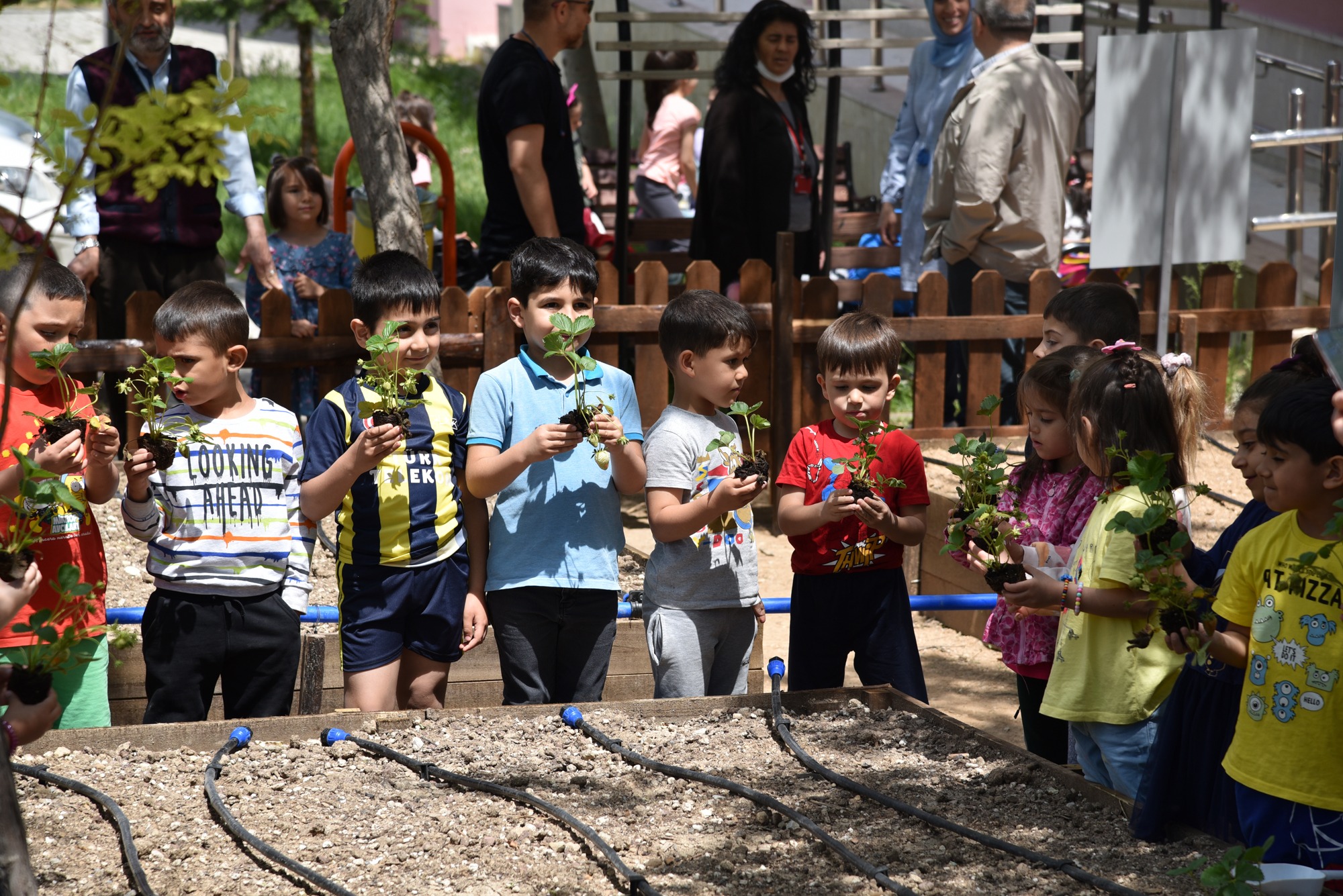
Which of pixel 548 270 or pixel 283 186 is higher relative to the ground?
pixel 283 186

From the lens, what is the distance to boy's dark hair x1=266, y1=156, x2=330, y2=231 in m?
6.31

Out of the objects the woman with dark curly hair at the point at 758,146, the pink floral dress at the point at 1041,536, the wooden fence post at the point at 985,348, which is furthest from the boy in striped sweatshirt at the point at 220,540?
the wooden fence post at the point at 985,348

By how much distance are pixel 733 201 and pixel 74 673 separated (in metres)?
4.01

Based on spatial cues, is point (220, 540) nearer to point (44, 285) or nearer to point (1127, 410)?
point (44, 285)

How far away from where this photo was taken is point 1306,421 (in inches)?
93.0

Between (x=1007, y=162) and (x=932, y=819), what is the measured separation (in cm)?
432

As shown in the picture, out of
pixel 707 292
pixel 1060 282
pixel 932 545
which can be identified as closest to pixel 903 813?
pixel 707 292

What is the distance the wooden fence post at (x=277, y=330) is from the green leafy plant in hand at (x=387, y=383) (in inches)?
92.1

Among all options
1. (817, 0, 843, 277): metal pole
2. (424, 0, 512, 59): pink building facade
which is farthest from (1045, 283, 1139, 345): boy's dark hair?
(424, 0, 512, 59): pink building facade

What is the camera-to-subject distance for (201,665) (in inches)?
135

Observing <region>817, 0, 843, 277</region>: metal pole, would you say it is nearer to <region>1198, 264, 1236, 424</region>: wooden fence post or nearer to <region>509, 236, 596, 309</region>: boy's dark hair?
<region>1198, 264, 1236, 424</region>: wooden fence post

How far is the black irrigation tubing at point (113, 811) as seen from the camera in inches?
95.4

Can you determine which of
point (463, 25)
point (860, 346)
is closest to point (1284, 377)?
point (860, 346)

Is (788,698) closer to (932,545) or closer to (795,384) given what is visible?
(932,545)
